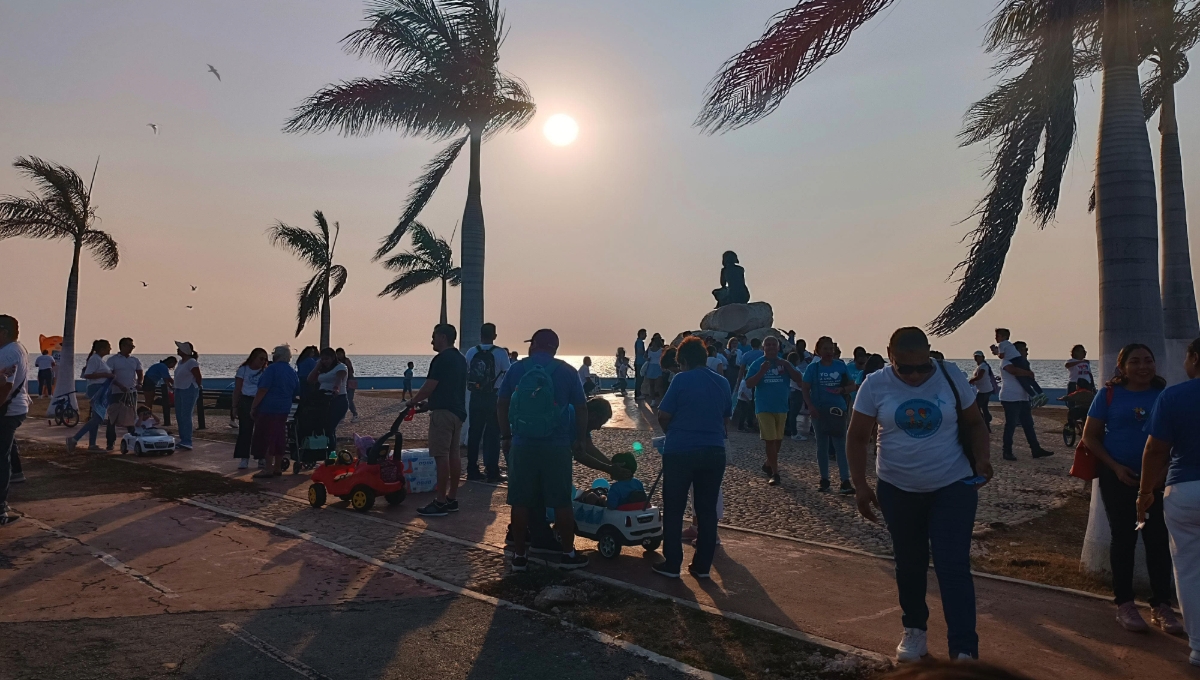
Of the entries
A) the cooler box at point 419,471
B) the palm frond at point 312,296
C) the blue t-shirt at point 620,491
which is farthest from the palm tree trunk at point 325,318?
the blue t-shirt at point 620,491

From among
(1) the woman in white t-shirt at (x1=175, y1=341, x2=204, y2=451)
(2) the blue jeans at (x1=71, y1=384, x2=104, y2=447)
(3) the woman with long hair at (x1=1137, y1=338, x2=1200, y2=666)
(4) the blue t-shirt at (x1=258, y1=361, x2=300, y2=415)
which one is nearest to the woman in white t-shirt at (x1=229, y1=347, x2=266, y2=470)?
(4) the blue t-shirt at (x1=258, y1=361, x2=300, y2=415)

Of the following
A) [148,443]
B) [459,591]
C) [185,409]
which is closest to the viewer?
[459,591]

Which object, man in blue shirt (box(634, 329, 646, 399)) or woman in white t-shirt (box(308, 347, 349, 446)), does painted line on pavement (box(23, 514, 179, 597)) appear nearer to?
woman in white t-shirt (box(308, 347, 349, 446))

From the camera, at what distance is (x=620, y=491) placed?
6836 millimetres

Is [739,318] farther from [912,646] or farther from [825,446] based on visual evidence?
[912,646]

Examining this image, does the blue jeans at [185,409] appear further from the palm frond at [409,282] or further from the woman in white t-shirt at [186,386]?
the palm frond at [409,282]

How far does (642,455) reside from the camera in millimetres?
13867

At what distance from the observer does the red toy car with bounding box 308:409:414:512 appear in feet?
28.7

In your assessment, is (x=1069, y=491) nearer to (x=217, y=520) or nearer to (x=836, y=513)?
(x=836, y=513)

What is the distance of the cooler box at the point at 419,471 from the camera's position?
31.8ft

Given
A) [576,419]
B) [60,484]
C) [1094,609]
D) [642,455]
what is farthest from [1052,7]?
[60,484]

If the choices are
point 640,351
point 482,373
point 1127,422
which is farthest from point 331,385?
point 640,351

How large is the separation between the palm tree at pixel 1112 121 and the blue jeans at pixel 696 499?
10.2ft

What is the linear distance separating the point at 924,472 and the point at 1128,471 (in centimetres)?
167
